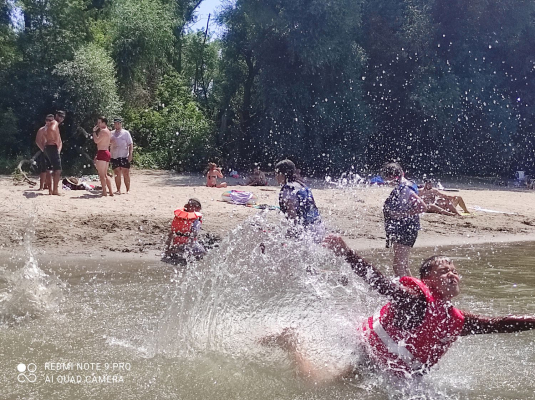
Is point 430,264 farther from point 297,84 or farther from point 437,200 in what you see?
point 297,84

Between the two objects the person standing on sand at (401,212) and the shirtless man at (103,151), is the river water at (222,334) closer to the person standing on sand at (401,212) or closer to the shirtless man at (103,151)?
the person standing on sand at (401,212)

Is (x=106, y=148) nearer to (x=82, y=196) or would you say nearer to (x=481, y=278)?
(x=82, y=196)

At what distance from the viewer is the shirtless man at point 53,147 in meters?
12.1

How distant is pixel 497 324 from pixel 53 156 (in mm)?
9852

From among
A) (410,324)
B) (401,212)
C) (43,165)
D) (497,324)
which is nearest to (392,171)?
(401,212)

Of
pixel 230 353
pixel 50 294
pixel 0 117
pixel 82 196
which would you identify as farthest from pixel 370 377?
pixel 0 117

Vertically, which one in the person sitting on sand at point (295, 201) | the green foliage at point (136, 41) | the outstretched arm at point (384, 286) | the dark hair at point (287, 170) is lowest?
the outstretched arm at point (384, 286)

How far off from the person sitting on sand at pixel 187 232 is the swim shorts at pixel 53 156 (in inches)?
164

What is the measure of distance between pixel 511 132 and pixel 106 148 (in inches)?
676

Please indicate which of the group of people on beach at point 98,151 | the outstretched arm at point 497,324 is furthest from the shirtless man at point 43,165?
the outstretched arm at point 497,324

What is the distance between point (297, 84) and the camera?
21.9 meters

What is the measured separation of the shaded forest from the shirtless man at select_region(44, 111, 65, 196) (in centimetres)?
632

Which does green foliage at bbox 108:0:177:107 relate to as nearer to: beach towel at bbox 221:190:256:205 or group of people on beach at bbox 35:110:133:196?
group of people on beach at bbox 35:110:133:196

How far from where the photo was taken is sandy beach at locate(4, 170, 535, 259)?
9.85 meters
